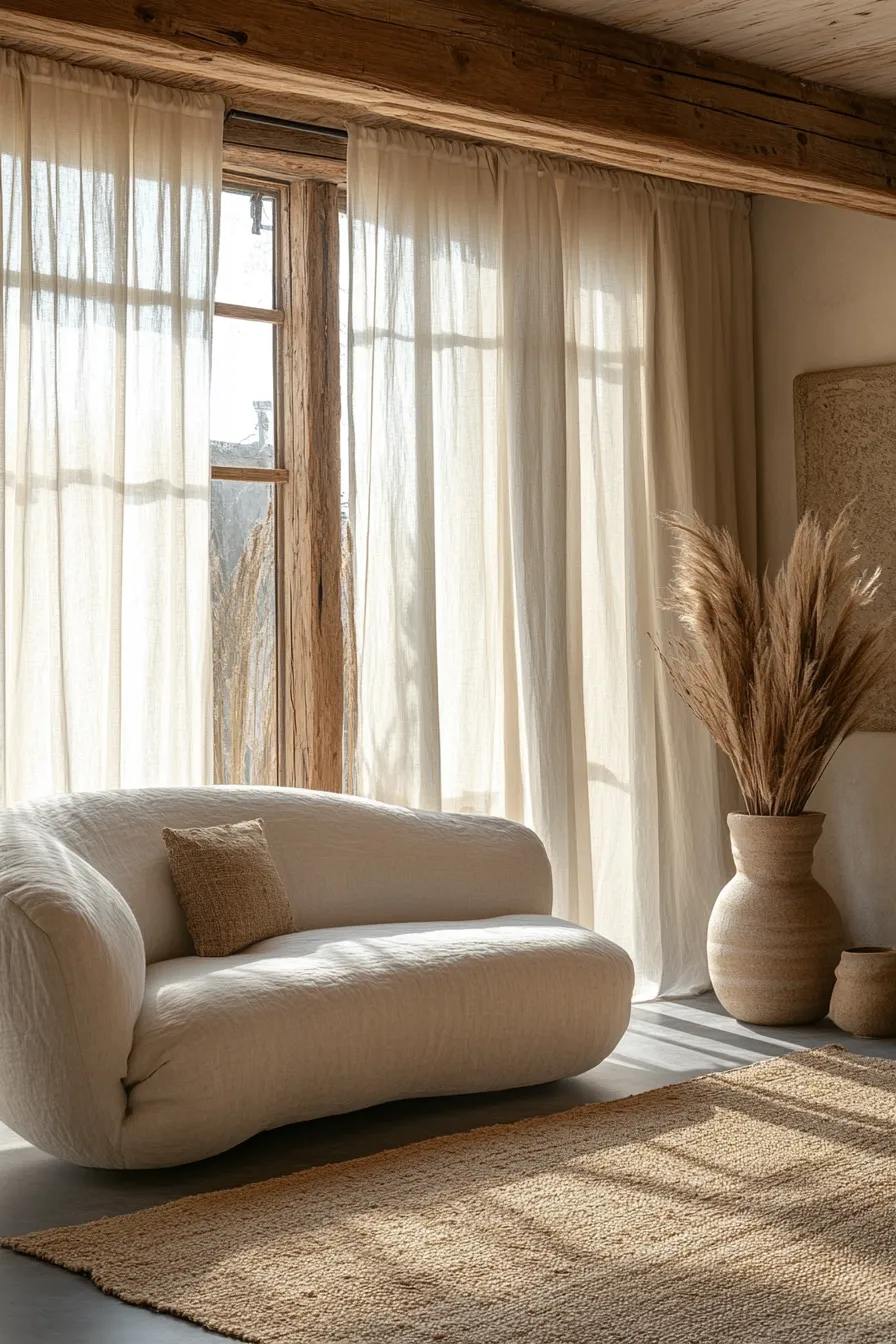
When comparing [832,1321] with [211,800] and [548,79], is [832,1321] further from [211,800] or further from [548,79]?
[548,79]

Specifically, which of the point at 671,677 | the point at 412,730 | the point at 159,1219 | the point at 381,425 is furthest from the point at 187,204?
the point at 159,1219

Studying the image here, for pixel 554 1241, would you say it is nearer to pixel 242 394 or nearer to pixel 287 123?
pixel 242 394

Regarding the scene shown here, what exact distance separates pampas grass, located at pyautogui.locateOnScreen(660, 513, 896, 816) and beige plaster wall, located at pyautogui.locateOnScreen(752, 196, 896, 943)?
1.57ft

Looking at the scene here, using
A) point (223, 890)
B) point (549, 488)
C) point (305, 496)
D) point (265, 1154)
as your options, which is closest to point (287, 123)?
point (305, 496)

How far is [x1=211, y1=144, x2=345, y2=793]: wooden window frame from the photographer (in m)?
4.96

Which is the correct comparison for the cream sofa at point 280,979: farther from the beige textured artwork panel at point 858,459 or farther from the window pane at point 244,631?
the beige textured artwork panel at point 858,459

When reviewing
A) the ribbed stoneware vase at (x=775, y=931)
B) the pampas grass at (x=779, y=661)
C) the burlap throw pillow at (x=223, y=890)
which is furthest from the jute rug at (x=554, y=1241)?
the pampas grass at (x=779, y=661)

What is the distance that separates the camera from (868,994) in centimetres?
462

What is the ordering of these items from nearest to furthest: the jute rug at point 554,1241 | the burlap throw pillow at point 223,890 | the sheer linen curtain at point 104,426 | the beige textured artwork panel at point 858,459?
the jute rug at point 554,1241
the burlap throw pillow at point 223,890
the sheer linen curtain at point 104,426
the beige textured artwork panel at point 858,459

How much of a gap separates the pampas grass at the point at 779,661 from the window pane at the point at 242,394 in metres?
1.33

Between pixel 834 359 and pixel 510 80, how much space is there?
216 cm

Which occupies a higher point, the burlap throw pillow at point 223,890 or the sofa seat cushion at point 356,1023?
the burlap throw pillow at point 223,890

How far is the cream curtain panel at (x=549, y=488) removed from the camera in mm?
4855

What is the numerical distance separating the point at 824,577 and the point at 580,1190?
2.34 meters
